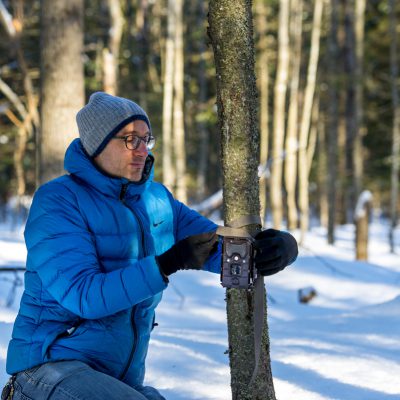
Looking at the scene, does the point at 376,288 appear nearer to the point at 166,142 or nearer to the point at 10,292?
the point at 10,292

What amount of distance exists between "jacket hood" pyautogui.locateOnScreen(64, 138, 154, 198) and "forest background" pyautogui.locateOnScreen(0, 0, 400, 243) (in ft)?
12.8

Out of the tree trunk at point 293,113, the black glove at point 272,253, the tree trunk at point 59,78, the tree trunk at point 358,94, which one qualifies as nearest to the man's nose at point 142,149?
the black glove at point 272,253

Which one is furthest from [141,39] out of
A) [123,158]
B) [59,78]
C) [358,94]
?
[123,158]

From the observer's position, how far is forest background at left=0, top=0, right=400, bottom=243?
20.8 ft

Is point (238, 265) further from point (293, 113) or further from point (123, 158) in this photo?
point (293, 113)

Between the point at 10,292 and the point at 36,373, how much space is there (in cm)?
452

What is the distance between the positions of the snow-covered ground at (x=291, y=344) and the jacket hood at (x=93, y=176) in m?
1.51

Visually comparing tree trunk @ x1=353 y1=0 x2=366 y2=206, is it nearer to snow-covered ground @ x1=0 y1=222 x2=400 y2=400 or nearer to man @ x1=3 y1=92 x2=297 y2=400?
snow-covered ground @ x1=0 y1=222 x2=400 y2=400

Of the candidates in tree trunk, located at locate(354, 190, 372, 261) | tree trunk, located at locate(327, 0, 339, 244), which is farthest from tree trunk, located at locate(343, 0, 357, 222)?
tree trunk, located at locate(354, 190, 372, 261)

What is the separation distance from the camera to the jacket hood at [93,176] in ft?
7.53

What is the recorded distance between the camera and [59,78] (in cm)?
622

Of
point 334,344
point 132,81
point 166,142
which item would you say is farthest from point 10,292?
point 132,81

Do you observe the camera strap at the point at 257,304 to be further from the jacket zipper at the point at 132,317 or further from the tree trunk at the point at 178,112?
the tree trunk at the point at 178,112

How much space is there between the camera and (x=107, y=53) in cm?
910
